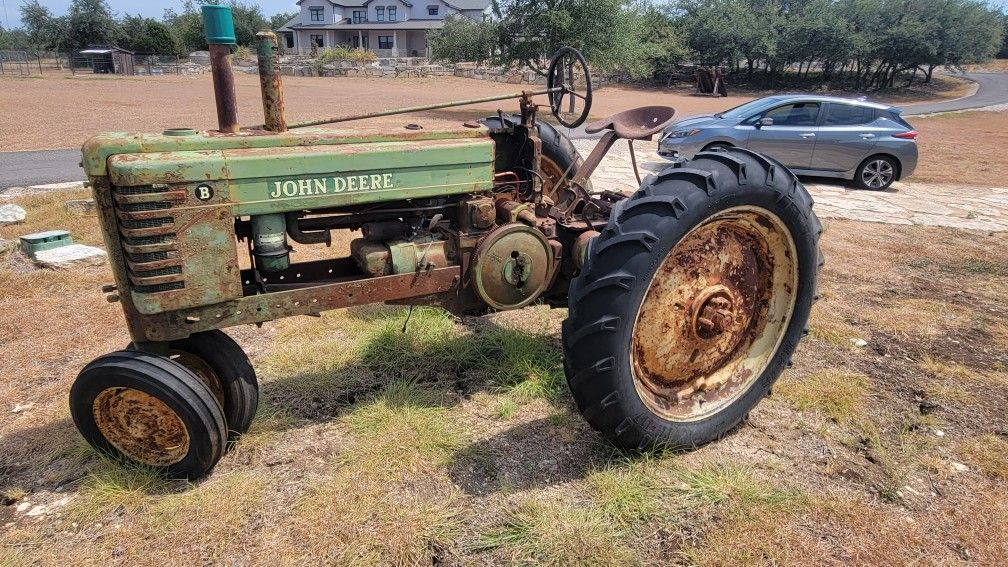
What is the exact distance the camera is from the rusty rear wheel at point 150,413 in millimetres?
2604

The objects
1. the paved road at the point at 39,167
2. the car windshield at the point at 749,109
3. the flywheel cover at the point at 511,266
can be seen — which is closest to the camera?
the flywheel cover at the point at 511,266

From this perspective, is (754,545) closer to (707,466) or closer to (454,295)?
(707,466)

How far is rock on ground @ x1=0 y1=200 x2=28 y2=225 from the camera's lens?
6974 mm

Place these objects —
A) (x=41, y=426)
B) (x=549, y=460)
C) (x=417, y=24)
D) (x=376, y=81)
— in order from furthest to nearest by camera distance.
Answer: (x=417, y=24), (x=376, y=81), (x=41, y=426), (x=549, y=460)

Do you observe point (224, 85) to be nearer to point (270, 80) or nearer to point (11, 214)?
point (270, 80)

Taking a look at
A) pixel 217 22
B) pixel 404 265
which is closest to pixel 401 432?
pixel 404 265

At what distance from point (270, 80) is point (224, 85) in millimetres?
195

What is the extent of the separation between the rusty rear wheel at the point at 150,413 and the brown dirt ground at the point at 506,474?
12cm

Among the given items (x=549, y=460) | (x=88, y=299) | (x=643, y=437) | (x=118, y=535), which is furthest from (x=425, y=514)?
(x=88, y=299)

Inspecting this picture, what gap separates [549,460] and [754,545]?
3.10ft

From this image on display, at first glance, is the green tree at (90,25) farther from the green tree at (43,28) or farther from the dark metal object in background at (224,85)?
the dark metal object in background at (224,85)

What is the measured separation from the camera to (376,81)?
3931cm

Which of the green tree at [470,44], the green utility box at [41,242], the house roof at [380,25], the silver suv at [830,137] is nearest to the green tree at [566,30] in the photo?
the green tree at [470,44]

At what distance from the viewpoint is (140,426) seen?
2738 millimetres
